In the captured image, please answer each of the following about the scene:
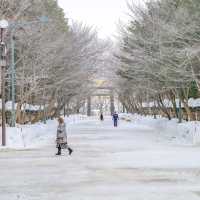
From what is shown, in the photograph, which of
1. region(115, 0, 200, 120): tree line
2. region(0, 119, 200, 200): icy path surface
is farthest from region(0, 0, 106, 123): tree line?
region(0, 119, 200, 200): icy path surface

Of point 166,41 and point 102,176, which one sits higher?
point 166,41

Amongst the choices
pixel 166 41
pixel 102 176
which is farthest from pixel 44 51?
pixel 102 176

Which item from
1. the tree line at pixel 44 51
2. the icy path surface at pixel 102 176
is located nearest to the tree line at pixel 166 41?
the tree line at pixel 44 51

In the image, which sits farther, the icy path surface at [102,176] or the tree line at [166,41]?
the tree line at [166,41]

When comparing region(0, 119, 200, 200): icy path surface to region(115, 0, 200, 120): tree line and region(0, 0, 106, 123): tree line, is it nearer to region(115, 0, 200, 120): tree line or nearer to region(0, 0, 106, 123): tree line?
region(115, 0, 200, 120): tree line

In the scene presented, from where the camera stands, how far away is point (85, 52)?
54062 mm

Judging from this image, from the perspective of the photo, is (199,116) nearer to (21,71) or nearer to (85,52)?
(85,52)

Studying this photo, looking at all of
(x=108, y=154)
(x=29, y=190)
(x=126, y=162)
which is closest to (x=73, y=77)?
(x=108, y=154)

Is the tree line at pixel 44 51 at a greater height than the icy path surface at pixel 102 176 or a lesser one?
greater

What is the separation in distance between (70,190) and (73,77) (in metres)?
40.5

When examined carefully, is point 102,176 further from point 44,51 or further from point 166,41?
point 44,51

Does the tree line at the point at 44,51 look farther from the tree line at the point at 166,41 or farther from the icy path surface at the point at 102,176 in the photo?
the icy path surface at the point at 102,176

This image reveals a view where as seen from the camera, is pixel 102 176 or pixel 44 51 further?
pixel 44 51

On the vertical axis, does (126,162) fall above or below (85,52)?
below
